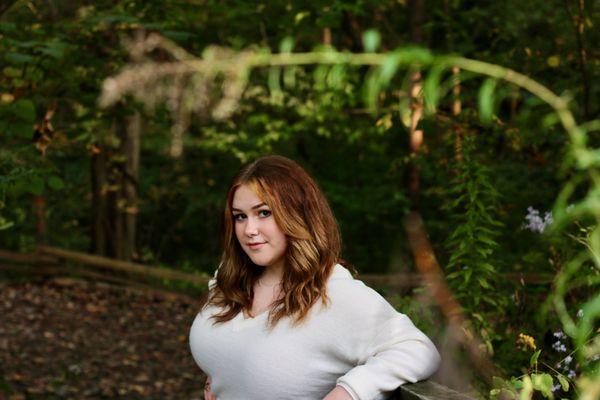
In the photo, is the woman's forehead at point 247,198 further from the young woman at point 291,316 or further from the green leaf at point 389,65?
the green leaf at point 389,65

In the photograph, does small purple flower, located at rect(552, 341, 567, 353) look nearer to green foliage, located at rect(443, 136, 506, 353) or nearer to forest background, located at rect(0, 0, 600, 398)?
forest background, located at rect(0, 0, 600, 398)

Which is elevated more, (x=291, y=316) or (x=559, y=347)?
(x=291, y=316)

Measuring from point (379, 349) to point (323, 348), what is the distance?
0.18 m

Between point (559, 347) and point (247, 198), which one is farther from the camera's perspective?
point (559, 347)

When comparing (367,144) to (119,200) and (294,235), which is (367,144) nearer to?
(119,200)

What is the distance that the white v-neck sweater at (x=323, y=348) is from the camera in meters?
2.30

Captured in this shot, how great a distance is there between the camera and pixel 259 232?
8.61ft

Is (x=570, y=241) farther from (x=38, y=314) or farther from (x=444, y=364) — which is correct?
(x=38, y=314)

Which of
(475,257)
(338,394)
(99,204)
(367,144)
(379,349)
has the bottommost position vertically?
(99,204)

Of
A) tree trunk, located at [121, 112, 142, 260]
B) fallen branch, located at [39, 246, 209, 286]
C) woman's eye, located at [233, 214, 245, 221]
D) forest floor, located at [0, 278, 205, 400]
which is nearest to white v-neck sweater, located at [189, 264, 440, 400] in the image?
woman's eye, located at [233, 214, 245, 221]

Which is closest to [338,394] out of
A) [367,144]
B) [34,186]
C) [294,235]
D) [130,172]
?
[294,235]

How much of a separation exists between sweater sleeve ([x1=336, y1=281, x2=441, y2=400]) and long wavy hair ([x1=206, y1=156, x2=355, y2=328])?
12cm

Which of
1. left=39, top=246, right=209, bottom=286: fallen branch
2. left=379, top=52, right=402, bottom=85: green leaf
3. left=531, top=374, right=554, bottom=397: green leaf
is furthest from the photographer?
left=39, top=246, right=209, bottom=286: fallen branch

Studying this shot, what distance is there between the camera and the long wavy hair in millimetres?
2531
